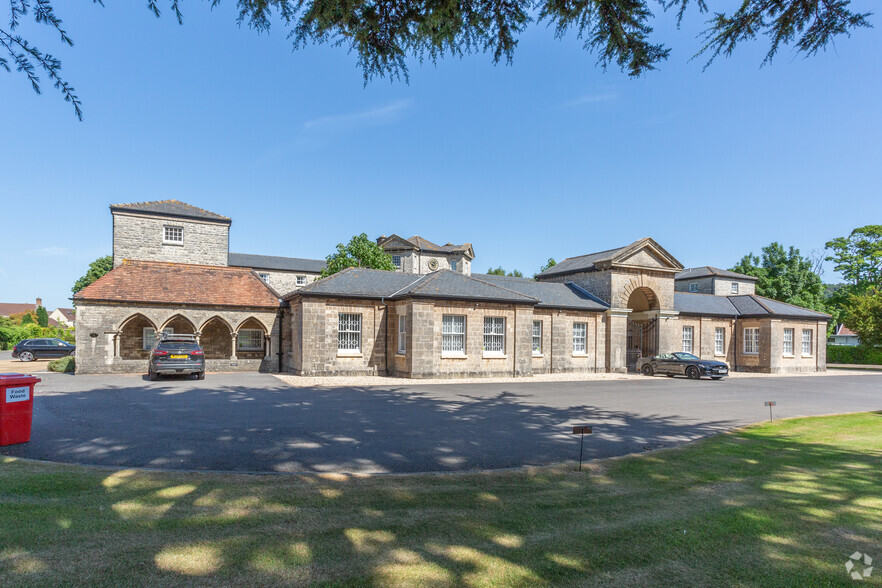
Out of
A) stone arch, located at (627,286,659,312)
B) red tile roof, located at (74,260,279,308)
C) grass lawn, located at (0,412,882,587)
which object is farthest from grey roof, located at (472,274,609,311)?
grass lawn, located at (0,412,882,587)

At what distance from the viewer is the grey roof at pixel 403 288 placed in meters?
22.2

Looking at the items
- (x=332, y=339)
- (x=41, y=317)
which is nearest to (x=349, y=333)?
(x=332, y=339)

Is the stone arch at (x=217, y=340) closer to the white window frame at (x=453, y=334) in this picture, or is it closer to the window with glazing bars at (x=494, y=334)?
the white window frame at (x=453, y=334)

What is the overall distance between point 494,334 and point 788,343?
2267cm

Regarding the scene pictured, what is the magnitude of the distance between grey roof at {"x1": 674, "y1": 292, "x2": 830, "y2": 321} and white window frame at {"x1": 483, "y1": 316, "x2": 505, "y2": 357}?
14.3m

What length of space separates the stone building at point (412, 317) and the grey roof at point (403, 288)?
3.7 inches

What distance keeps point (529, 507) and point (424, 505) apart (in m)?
1.14

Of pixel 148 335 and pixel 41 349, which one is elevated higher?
pixel 148 335

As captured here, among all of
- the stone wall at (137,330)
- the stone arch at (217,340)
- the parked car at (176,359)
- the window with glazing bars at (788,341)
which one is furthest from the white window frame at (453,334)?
the window with glazing bars at (788,341)

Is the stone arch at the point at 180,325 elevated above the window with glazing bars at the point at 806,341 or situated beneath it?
elevated above

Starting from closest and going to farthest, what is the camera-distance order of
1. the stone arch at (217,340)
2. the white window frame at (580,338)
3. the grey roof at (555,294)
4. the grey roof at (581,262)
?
the stone arch at (217,340)
the grey roof at (555,294)
the white window frame at (580,338)
the grey roof at (581,262)

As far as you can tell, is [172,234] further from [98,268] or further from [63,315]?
[63,315]

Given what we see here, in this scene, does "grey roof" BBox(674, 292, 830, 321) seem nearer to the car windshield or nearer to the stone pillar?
the stone pillar

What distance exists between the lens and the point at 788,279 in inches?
2000
